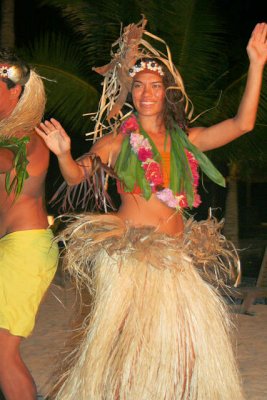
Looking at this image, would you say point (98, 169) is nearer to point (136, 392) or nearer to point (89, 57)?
point (136, 392)

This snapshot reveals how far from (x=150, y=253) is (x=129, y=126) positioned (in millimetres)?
667

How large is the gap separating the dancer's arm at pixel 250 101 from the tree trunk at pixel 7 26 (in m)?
6.86

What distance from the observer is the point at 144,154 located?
13.6 feet

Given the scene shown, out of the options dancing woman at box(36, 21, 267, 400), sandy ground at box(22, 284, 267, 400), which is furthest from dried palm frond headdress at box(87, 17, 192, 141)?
sandy ground at box(22, 284, 267, 400)

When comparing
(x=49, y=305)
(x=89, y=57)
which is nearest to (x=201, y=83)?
(x=89, y=57)

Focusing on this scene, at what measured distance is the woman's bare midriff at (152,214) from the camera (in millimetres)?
4098

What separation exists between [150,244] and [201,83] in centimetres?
546

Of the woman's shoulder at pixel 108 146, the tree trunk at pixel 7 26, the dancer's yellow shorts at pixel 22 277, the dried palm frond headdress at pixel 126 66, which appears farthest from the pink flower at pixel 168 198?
the tree trunk at pixel 7 26

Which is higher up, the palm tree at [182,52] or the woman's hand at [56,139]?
the palm tree at [182,52]

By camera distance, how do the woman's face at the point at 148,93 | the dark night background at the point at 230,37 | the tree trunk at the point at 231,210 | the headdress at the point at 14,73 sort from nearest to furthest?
the headdress at the point at 14,73
the woman's face at the point at 148,93
the dark night background at the point at 230,37
the tree trunk at the point at 231,210

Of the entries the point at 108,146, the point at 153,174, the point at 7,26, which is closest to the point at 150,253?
the point at 153,174

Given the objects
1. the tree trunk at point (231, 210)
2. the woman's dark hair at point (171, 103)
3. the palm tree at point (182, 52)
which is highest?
the palm tree at point (182, 52)

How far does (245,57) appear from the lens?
30.3ft

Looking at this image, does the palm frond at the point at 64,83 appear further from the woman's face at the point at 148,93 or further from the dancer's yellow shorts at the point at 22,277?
the dancer's yellow shorts at the point at 22,277
